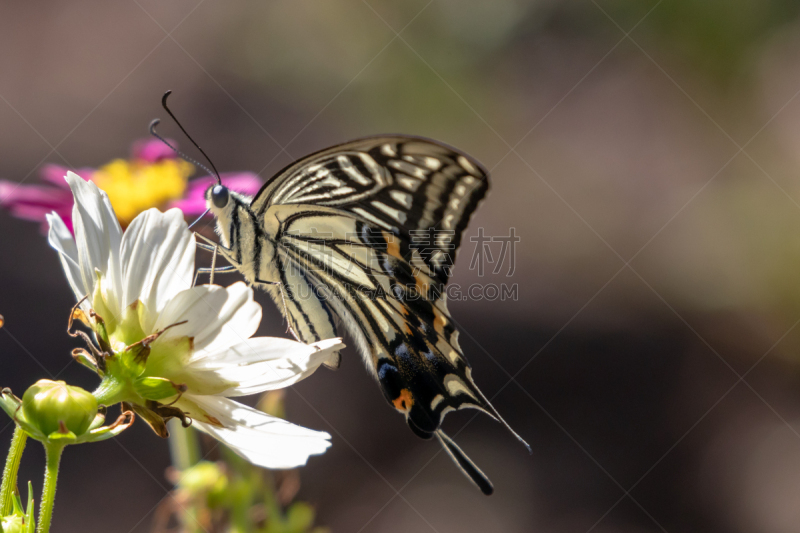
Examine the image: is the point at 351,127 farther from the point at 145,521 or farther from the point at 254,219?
the point at 254,219

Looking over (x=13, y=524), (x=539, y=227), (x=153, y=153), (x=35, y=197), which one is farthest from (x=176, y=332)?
(x=539, y=227)

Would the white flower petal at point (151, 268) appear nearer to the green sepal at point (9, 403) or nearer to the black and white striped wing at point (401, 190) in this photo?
the green sepal at point (9, 403)

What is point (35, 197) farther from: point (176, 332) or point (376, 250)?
point (176, 332)

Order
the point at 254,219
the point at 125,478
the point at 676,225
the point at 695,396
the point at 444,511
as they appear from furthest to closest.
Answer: the point at 676,225
the point at 695,396
the point at 444,511
the point at 125,478
the point at 254,219

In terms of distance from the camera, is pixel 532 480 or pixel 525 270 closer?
pixel 532 480

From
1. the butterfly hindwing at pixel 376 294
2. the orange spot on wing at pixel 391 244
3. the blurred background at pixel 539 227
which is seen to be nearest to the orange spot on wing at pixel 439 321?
the butterfly hindwing at pixel 376 294

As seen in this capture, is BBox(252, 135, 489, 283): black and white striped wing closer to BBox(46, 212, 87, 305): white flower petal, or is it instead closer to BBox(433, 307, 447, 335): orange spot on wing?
BBox(433, 307, 447, 335): orange spot on wing

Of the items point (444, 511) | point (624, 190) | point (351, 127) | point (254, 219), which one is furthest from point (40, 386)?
point (624, 190)
